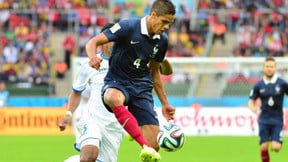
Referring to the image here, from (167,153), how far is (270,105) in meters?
3.80

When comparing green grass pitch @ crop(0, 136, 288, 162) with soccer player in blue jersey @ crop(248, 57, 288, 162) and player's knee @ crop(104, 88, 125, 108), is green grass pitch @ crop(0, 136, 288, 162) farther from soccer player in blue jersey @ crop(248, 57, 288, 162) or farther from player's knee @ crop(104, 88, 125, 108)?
player's knee @ crop(104, 88, 125, 108)

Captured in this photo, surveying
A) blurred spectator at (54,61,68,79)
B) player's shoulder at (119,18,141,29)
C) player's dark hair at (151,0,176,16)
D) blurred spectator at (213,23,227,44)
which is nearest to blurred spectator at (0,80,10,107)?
blurred spectator at (54,61,68,79)

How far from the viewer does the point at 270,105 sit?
48.0 feet

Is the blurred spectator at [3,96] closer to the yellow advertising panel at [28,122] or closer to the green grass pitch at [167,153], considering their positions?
the yellow advertising panel at [28,122]

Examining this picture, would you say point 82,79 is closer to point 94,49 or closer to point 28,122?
point 94,49

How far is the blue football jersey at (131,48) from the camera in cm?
834

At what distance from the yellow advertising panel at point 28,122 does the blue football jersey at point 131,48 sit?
1668 cm

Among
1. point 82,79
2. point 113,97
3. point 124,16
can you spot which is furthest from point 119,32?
point 124,16

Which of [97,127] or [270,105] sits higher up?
[97,127]

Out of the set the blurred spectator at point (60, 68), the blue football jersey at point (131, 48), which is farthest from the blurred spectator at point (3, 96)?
the blue football jersey at point (131, 48)

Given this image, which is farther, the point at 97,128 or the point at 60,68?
the point at 60,68

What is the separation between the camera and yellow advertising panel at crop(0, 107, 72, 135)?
25.1m

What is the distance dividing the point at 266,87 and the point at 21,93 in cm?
1534

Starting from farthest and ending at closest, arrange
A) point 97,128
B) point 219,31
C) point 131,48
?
point 219,31 → point 97,128 → point 131,48
